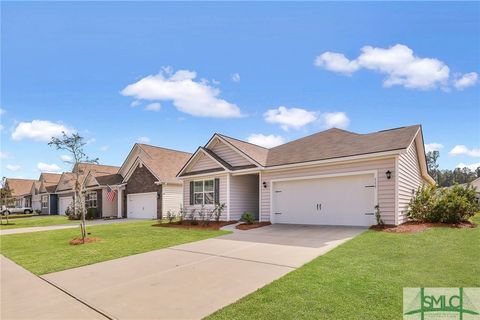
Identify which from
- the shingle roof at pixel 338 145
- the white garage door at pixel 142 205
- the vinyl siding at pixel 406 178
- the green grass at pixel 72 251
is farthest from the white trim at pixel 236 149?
the white garage door at pixel 142 205

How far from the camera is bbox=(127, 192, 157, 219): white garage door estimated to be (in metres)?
23.8

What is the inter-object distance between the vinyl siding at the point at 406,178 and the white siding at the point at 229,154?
7.23 metres

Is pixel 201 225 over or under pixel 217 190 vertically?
under

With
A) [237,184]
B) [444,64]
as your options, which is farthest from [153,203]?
[444,64]

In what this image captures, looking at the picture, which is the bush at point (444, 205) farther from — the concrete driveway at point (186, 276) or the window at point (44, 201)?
the window at point (44, 201)

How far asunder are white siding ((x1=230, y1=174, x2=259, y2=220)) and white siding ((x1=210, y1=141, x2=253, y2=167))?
0.94 metres

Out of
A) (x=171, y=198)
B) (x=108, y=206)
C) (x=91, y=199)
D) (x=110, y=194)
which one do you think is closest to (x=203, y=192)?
(x=171, y=198)

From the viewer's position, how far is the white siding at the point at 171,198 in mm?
22750

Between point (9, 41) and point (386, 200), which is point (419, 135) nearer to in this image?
point (386, 200)

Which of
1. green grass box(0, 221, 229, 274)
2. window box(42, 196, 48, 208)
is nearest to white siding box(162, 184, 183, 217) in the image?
green grass box(0, 221, 229, 274)

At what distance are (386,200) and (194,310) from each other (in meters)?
9.61

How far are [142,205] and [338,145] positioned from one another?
55.7 feet

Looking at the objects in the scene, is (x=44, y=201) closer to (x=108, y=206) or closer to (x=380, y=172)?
(x=108, y=206)

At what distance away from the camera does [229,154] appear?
698 inches
